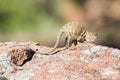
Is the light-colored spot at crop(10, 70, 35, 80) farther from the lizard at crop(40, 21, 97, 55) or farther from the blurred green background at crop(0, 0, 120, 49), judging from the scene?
the blurred green background at crop(0, 0, 120, 49)

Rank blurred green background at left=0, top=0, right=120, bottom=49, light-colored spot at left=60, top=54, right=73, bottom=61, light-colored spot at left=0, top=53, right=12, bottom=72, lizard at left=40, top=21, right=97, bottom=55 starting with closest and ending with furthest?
1. light-colored spot at left=0, top=53, right=12, bottom=72
2. light-colored spot at left=60, top=54, right=73, bottom=61
3. lizard at left=40, top=21, right=97, bottom=55
4. blurred green background at left=0, top=0, right=120, bottom=49

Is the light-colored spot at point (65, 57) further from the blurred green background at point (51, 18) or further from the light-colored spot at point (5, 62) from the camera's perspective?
the blurred green background at point (51, 18)

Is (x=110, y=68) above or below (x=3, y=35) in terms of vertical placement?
below

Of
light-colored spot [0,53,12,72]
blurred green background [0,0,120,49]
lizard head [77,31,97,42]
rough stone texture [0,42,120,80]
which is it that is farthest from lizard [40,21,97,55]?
blurred green background [0,0,120,49]

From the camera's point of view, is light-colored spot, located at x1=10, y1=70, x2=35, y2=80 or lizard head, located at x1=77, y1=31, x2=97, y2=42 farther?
lizard head, located at x1=77, y1=31, x2=97, y2=42

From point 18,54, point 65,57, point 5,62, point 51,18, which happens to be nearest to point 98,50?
point 65,57

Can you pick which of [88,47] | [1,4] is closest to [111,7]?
[1,4]

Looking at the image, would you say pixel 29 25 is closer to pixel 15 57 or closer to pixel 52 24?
pixel 52 24
